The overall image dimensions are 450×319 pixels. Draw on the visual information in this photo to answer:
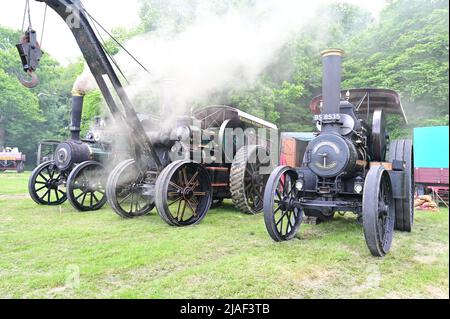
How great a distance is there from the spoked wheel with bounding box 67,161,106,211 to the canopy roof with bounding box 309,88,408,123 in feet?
13.5

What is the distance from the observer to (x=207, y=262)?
10.6ft

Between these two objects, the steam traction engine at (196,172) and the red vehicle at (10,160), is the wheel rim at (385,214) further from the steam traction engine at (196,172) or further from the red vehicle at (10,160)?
the red vehicle at (10,160)

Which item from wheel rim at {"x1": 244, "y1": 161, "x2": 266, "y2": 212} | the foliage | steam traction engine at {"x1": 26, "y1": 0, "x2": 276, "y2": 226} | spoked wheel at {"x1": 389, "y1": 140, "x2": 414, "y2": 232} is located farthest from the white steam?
the foliage

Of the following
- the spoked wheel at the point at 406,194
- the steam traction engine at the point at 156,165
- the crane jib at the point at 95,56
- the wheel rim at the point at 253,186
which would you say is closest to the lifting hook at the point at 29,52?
the steam traction engine at the point at 156,165

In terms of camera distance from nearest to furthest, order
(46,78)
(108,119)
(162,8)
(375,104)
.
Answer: (375,104)
(108,119)
(162,8)
(46,78)

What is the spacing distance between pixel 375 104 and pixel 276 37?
654cm

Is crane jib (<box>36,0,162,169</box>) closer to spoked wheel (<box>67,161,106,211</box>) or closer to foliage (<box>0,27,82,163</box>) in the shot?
spoked wheel (<box>67,161,106,211</box>)

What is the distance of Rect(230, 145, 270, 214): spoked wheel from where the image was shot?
5832mm

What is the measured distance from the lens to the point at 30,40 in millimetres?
4012

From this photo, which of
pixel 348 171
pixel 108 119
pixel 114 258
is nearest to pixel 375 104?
pixel 348 171

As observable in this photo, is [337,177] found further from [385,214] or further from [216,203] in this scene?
[216,203]

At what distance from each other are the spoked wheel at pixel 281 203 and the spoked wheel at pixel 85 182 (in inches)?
147
